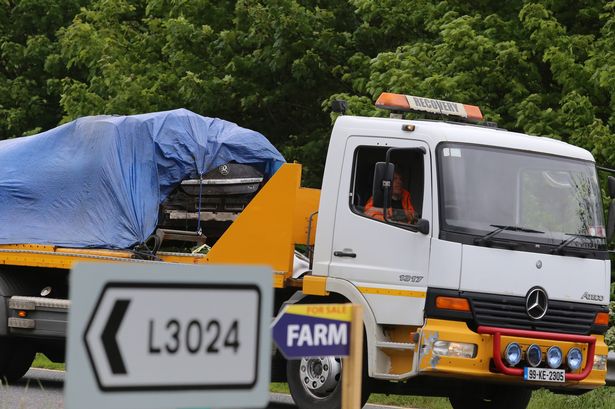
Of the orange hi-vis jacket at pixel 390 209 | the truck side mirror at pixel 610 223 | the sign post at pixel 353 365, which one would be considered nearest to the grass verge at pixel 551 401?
the truck side mirror at pixel 610 223

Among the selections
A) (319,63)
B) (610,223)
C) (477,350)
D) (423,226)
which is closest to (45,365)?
(319,63)

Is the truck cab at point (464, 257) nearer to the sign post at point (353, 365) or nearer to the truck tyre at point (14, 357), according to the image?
the truck tyre at point (14, 357)

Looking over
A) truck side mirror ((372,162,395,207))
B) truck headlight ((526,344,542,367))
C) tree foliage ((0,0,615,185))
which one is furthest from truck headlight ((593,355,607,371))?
tree foliage ((0,0,615,185))

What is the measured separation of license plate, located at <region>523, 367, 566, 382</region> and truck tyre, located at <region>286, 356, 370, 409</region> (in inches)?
51.7

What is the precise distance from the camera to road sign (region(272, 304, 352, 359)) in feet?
16.9

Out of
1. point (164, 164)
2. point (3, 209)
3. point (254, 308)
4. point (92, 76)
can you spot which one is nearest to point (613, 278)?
point (164, 164)

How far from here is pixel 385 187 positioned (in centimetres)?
1047

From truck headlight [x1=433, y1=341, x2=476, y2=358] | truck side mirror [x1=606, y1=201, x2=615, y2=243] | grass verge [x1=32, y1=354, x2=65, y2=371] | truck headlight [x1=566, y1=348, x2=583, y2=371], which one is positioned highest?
truck side mirror [x1=606, y1=201, x2=615, y2=243]

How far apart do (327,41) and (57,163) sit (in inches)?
357

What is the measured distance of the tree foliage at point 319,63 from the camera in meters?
18.1

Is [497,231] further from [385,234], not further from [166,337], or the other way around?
[166,337]

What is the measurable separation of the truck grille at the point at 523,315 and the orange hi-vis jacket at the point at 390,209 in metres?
0.83

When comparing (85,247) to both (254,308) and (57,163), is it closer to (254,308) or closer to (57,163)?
(57,163)

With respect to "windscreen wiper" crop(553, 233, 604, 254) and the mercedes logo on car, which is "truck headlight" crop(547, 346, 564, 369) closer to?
the mercedes logo on car
